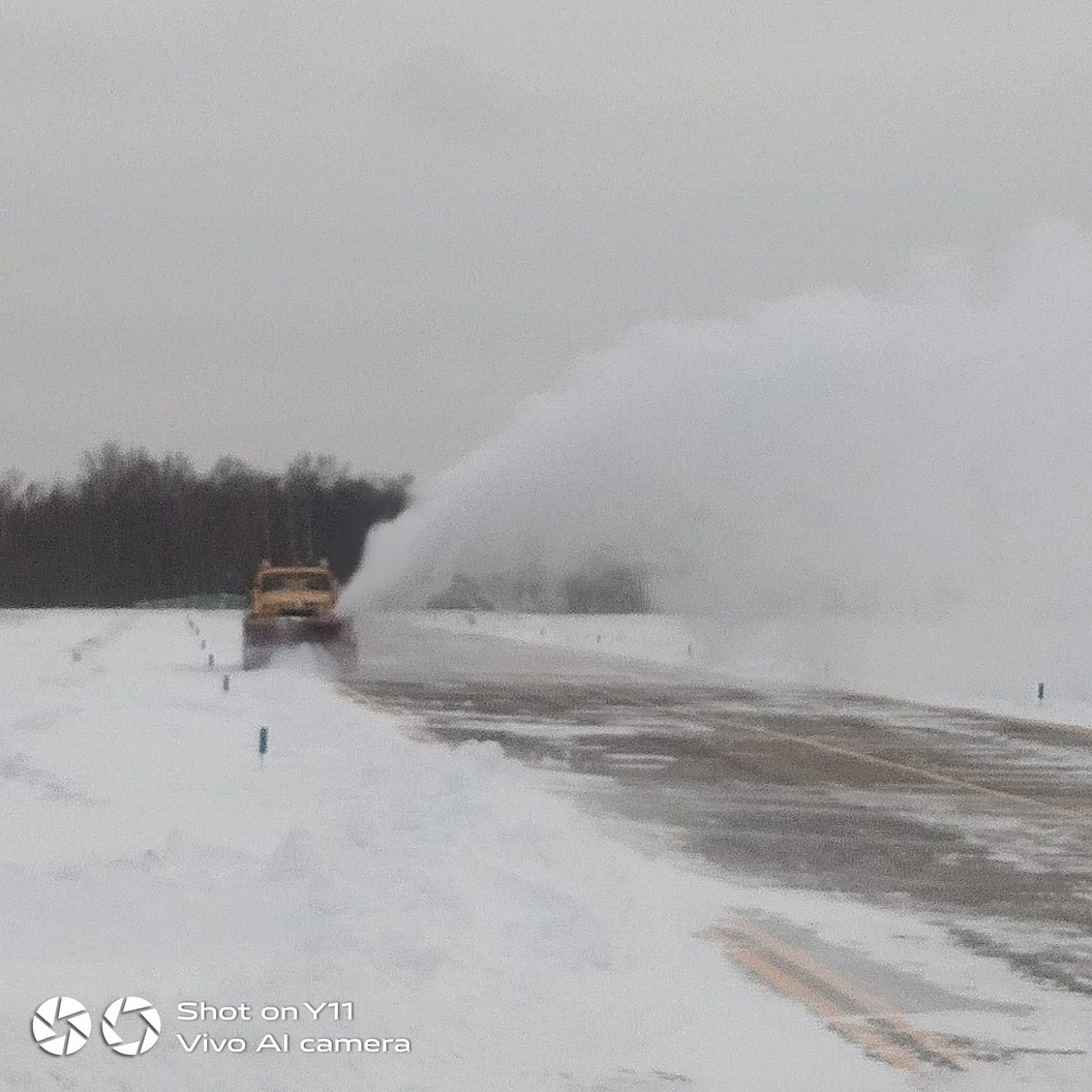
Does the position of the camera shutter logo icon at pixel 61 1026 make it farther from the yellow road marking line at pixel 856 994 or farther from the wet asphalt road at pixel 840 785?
the wet asphalt road at pixel 840 785

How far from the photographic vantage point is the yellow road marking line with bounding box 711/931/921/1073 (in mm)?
7488

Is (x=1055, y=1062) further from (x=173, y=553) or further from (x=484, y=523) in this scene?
(x=173, y=553)

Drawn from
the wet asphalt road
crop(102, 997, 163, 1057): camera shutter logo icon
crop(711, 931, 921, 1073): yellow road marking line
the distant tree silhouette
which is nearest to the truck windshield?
the wet asphalt road

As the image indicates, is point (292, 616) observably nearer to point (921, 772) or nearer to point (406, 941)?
point (921, 772)

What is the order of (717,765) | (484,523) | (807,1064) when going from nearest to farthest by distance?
(807,1064)
(717,765)
(484,523)

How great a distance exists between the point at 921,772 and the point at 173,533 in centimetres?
13827

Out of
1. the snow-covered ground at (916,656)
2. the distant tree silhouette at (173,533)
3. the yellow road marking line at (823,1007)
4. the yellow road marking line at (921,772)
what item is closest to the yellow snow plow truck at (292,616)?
the snow-covered ground at (916,656)

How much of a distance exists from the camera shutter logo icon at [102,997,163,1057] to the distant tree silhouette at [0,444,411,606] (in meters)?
127

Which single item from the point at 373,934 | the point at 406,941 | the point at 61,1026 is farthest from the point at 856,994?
the point at 61,1026

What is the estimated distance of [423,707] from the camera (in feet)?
93.8

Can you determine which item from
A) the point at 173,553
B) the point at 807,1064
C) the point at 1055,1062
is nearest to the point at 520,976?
the point at 807,1064

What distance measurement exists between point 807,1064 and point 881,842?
7.04 m

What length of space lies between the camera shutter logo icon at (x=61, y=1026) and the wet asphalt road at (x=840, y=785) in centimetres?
432

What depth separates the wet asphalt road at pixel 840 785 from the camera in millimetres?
11695
